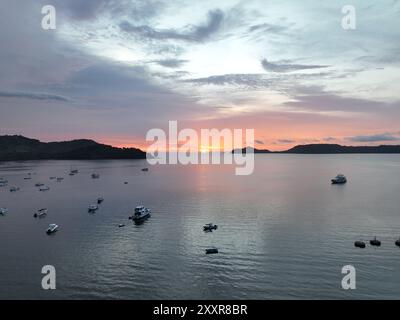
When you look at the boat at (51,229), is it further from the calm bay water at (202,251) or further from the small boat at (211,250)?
the small boat at (211,250)

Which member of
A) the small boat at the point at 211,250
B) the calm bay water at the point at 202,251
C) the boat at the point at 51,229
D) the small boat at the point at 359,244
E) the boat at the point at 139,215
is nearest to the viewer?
the calm bay water at the point at 202,251

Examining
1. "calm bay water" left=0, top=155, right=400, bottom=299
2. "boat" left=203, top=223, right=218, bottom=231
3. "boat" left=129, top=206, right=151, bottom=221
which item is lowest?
"calm bay water" left=0, top=155, right=400, bottom=299

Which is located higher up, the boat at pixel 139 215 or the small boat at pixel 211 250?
the boat at pixel 139 215

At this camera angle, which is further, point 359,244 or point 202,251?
point 359,244

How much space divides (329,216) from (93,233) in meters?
68.9

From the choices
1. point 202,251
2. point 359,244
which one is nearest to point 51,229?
point 202,251

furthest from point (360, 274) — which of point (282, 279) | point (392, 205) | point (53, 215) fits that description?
point (53, 215)

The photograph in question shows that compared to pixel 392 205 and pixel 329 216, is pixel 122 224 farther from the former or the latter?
pixel 392 205

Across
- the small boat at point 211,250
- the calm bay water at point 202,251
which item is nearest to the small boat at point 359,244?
the calm bay water at point 202,251

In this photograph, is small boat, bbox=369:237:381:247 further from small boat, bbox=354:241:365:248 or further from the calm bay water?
small boat, bbox=354:241:365:248

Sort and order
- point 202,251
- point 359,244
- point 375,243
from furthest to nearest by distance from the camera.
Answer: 1. point 375,243
2. point 359,244
3. point 202,251

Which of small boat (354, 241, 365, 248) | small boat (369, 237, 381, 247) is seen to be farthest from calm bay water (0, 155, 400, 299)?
small boat (369, 237, 381, 247)

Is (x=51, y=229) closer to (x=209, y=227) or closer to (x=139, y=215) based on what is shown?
(x=139, y=215)
